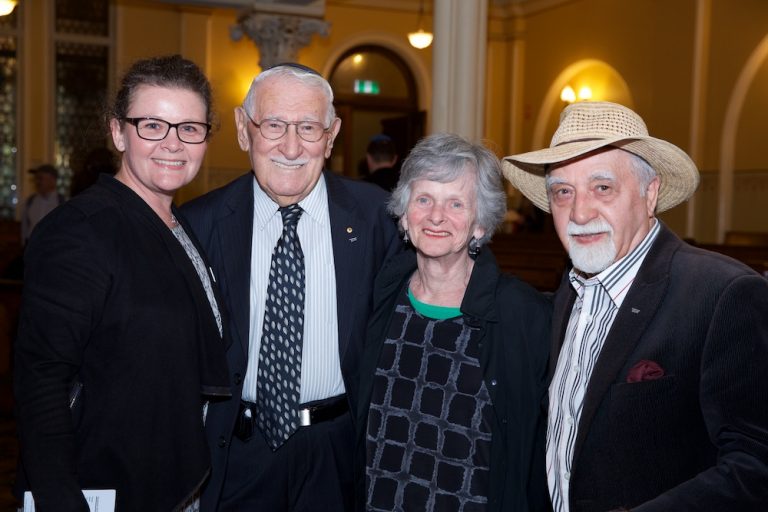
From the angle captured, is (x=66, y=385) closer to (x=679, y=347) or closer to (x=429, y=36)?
(x=679, y=347)

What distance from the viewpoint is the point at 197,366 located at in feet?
6.64

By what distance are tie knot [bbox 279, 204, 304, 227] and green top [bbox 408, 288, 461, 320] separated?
0.46m

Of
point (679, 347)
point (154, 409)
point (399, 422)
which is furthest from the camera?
point (399, 422)

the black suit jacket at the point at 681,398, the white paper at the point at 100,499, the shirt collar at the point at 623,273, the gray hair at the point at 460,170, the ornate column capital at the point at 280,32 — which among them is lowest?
the white paper at the point at 100,499

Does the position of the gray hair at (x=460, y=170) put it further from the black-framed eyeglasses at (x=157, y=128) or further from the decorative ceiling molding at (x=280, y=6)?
the decorative ceiling molding at (x=280, y=6)

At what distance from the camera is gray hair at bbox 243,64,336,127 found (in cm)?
256

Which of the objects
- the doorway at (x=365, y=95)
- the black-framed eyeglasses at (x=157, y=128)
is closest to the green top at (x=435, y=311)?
the black-framed eyeglasses at (x=157, y=128)

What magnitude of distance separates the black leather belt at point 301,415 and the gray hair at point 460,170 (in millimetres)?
634

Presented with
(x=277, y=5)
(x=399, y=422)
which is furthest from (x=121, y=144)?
(x=277, y=5)

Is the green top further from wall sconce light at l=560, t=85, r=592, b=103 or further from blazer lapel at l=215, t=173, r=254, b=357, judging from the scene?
wall sconce light at l=560, t=85, r=592, b=103

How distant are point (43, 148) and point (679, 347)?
484 inches

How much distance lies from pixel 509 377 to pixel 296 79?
1.10m

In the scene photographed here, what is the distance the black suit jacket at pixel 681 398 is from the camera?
5.43ft

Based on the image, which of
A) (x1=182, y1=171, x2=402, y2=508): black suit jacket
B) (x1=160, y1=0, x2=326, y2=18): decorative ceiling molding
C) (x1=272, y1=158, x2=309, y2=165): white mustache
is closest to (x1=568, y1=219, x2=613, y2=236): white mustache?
(x1=182, y1=171, x2=402, y2=508): black suit jacket
